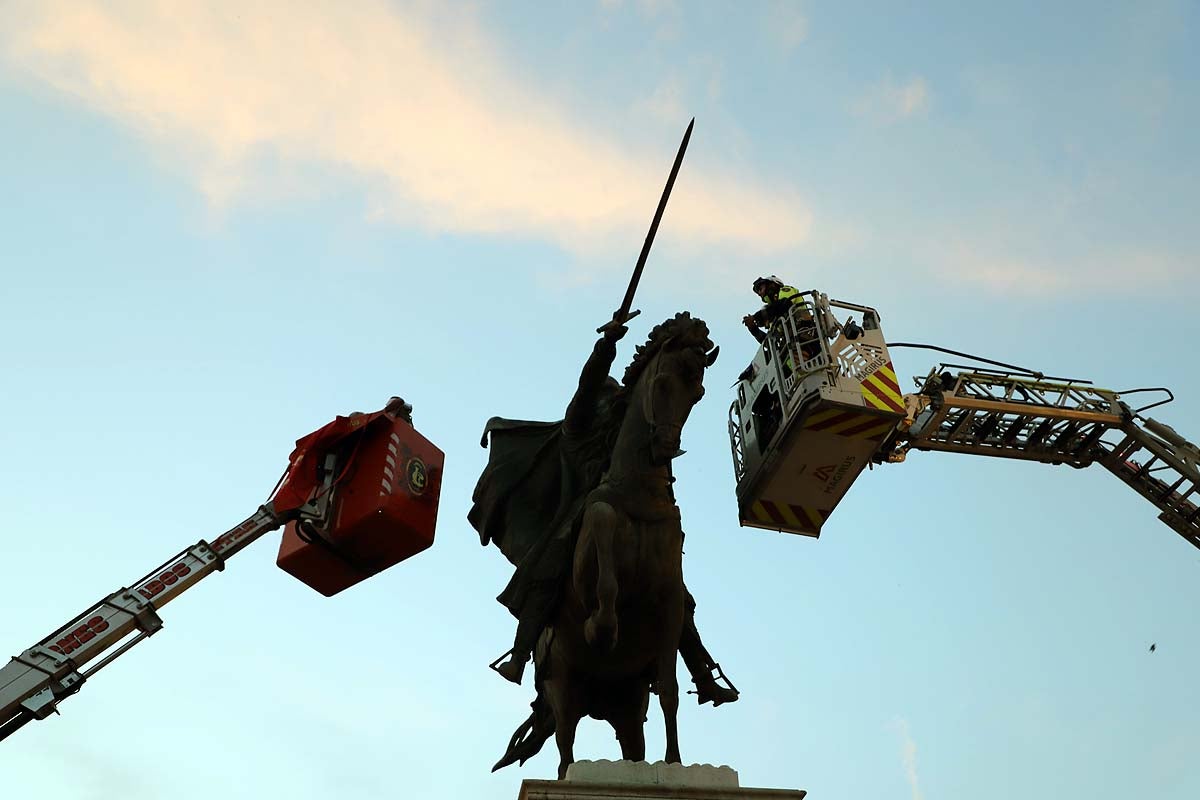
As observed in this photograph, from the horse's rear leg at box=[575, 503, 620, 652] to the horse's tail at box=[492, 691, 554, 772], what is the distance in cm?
158

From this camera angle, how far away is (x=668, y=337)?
11133 millimetres

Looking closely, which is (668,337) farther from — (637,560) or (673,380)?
(637,560)

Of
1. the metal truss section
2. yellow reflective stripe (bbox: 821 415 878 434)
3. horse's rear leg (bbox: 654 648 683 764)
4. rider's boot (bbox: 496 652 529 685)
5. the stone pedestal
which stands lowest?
the stone pedestal

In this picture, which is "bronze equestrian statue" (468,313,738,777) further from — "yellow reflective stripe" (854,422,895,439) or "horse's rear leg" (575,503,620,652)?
"yellow reflective stripe" (854,422,895,439)

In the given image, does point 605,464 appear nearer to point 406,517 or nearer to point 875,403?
point 406,517

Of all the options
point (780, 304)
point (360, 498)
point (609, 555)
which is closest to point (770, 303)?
point (780, 304)

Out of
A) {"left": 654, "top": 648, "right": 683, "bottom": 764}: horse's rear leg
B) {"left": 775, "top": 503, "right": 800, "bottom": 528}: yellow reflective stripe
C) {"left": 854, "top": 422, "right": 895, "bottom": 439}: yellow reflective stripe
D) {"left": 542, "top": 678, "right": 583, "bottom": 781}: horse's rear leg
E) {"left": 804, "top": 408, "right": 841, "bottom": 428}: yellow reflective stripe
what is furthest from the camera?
{"left": 775, "top": 503, "right": 800, "bottom": 528}: yellow reflective stripe

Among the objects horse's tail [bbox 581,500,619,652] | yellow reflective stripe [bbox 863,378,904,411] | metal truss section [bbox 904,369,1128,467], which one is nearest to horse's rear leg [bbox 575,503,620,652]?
horse's tail [bbox 581,500,619,652]

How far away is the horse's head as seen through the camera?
10.7 meters

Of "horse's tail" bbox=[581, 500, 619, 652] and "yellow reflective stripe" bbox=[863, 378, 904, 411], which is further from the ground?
"yellow reflective stripe" bbox=[863, 378, 904, 411]

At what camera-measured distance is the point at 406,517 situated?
56.4 ft

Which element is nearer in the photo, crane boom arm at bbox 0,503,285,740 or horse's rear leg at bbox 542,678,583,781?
horse's rear leg at bbox 542,678,583,781

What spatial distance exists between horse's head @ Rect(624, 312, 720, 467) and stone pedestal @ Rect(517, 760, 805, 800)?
8.20 feet

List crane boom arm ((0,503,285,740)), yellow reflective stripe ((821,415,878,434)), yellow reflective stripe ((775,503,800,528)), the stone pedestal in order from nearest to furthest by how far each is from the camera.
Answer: the stone pedestal
crane boom arm ((0,503,285,740))
yellow reflective stripe ((821,415,878,434))
yellow reflective stripe ((775,503,800,528))
